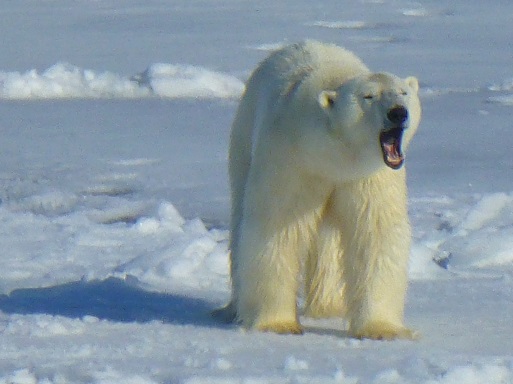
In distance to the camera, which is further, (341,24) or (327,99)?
(341,24)

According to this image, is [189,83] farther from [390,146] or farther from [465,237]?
[390,146]

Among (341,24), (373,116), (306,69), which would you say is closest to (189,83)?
(341,24)

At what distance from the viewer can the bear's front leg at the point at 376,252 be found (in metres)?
3.05

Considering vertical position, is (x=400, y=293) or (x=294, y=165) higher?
(x=294, y=165)

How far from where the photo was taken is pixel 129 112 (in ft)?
26.7

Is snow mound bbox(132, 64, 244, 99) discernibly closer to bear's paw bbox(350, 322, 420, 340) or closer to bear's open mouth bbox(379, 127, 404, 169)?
bear's paw bbox(350, 322, 420, 340)

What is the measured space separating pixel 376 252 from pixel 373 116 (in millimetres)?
450

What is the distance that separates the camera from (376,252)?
3.11m

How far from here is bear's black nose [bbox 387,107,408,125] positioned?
2793mm

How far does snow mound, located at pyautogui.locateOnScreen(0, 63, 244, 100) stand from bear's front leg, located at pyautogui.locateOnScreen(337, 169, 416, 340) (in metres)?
5.76

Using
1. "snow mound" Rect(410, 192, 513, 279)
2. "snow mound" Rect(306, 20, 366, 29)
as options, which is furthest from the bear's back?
"snow mound" Rect(306, 20, 366, 29)

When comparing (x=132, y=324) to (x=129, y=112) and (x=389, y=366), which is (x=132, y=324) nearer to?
(x=389, y=366)

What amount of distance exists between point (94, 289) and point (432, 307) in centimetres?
113

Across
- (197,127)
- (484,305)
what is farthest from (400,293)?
(197,127)
